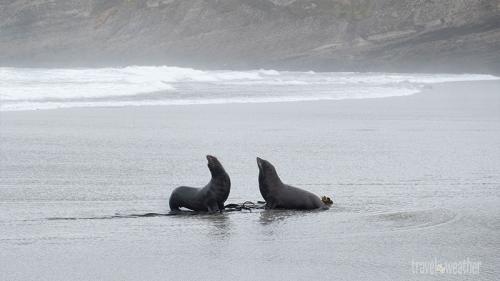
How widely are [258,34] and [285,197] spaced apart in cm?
5421

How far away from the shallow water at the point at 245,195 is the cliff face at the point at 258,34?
3660cm

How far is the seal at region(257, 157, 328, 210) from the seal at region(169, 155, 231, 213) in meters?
0.39

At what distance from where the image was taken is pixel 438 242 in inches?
283

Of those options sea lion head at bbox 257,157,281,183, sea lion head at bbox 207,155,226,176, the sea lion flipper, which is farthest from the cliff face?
the sea lion flipper

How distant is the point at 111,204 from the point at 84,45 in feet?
199

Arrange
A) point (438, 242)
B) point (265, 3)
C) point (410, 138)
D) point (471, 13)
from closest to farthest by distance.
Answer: point (438, 242) < point (410, 138) < point (471, 13) < point (265, 3)

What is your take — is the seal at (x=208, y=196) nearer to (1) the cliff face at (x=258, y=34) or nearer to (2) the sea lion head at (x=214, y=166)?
(2) the sea lion head at (x=214, y=166)

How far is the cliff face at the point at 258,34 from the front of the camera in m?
54.9

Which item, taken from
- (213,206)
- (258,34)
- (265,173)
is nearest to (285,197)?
(265,173)

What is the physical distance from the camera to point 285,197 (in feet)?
29.4

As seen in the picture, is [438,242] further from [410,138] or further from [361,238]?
[410,138]

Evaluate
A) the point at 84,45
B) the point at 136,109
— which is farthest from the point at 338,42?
the point at 136,109

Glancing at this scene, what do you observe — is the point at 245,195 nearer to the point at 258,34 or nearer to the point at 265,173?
the point at 265,173

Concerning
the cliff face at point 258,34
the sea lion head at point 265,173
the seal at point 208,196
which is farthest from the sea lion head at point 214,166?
the cliff face at point 258,34
